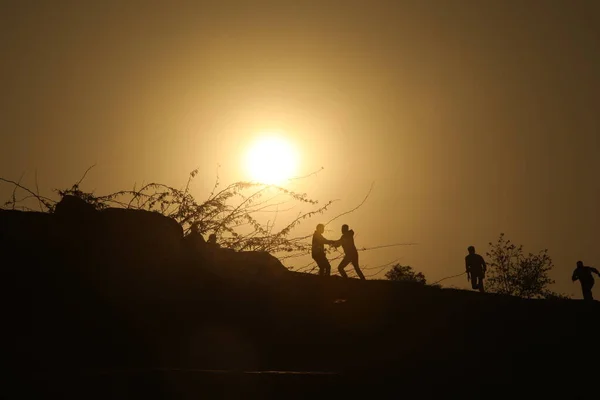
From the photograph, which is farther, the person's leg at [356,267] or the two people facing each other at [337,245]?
the person's leg at [356,267]

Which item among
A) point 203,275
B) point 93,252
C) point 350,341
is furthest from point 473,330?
point 93,252

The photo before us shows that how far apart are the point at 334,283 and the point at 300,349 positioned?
14.8ft

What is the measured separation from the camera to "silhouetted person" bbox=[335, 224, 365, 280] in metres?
15.4

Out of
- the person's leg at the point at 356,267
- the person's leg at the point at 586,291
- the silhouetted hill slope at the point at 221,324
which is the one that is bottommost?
the silhouetted hill slope at the point at 221,324

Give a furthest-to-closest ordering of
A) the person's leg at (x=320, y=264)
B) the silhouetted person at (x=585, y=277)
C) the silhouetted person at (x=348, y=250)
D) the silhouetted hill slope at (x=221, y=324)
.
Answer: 1. the silhouetted person at (x=585, y=277)
2. the silhouetted person at (x=348, y=250)
3. the person's leg at (x=320, y=264)
4. the silhouetted hill slope at (x=221, y=324)

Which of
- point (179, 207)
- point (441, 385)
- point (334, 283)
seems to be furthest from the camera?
point (334, 283)

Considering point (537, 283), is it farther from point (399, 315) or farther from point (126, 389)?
point (126, 389)

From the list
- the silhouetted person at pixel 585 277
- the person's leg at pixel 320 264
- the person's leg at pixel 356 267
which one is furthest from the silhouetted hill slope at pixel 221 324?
the silhouetted person at pixel 585 277

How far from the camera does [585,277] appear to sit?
1902cm

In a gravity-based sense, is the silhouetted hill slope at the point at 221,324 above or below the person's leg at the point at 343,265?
below

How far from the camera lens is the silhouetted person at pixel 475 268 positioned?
18.7 metres

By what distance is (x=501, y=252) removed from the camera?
1845 inches

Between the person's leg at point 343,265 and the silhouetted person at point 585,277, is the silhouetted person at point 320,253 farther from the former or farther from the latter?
the silhouetted person at point 585,277

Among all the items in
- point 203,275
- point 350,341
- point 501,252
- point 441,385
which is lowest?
point 441,385
